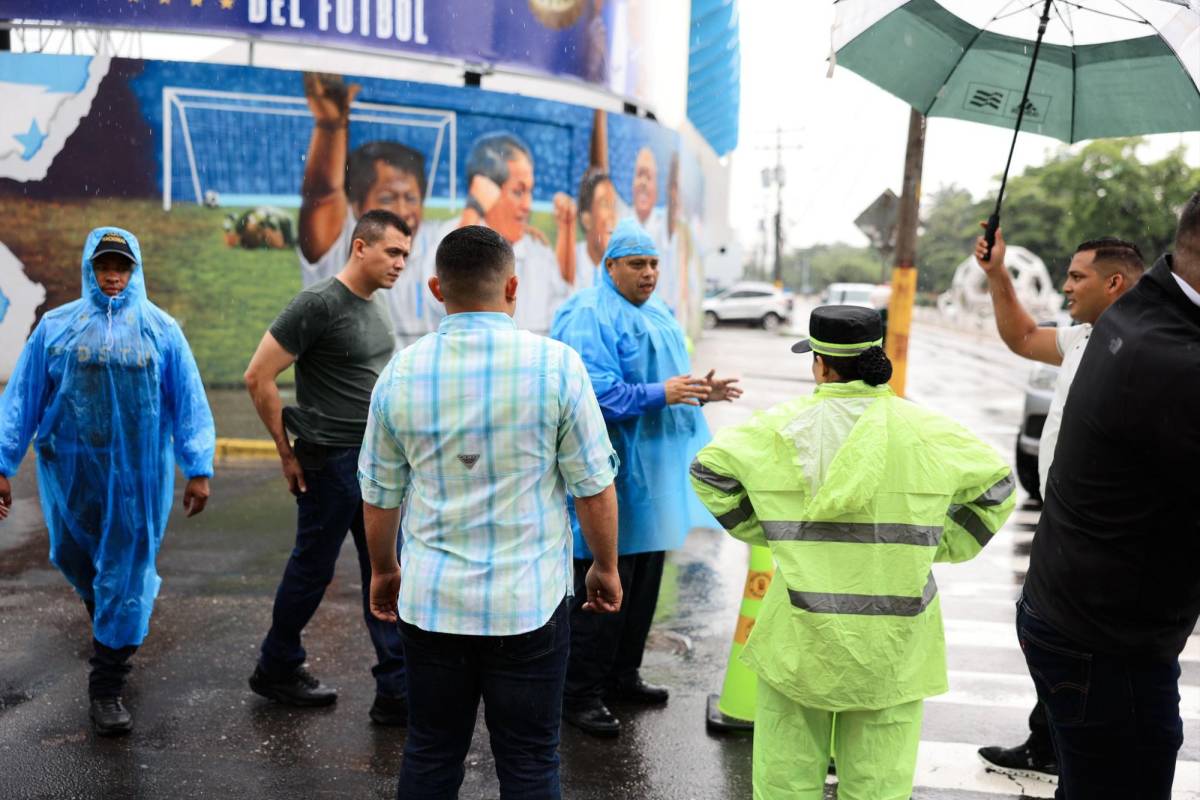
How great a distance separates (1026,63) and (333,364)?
3.00 m

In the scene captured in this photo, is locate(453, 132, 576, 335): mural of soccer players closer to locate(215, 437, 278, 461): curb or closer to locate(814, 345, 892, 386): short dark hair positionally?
locate(215, 437, 278, 461): curb

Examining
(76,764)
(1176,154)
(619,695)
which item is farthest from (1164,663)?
(1176,154)

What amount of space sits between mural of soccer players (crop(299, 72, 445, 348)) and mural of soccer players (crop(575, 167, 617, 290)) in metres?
2.62

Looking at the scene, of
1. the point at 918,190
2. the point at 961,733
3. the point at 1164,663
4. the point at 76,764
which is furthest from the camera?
the point at 918,190

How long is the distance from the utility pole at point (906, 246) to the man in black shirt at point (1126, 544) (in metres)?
8.31

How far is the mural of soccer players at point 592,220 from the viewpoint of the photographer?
15828mm

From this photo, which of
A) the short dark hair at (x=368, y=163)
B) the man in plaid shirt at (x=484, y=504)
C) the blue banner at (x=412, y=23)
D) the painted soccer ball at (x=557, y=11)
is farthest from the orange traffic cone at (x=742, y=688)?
the painted soccer ball at (x=557, y=11)

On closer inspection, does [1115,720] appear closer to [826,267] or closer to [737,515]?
[737,515]

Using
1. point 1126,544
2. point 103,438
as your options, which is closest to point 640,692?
point 103,438

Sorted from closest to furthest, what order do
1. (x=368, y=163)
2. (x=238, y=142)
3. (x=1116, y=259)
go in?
(x=1116, y=259) < (x=238, y=142) < (x=368, y=163)

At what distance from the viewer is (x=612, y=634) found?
4633mm

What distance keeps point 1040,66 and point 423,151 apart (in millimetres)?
10251

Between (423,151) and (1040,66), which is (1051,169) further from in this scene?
(1040,66)

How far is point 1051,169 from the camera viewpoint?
46375mm
